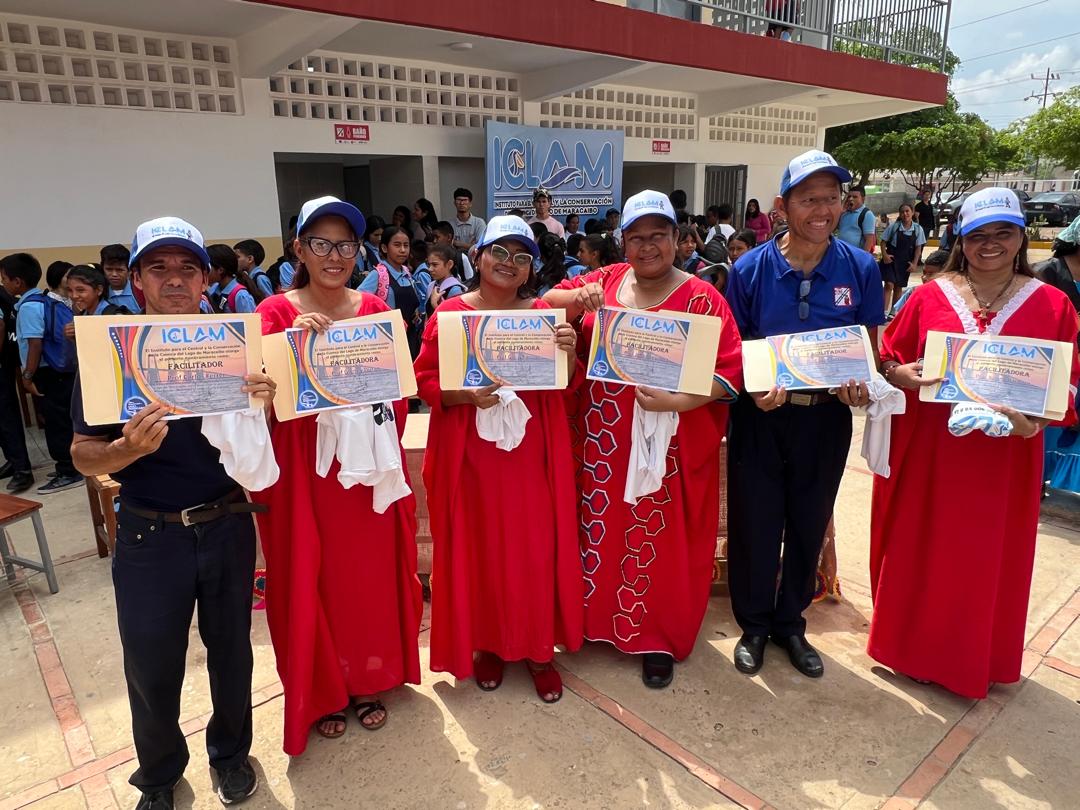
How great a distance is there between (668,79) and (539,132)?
278 centimetres

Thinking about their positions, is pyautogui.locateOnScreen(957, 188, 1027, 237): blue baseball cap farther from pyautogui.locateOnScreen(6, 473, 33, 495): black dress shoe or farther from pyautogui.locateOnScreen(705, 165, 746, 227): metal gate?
pyautogui.locateOnScreen(705, 165, 746, 227): metal gate

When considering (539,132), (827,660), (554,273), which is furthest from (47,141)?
(827,660)

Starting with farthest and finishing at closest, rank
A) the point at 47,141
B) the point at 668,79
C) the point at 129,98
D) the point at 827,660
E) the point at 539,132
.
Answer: the point at 668,79
the point at 539,132
the point at 129,98
the point at 47,141
the point at 827,660

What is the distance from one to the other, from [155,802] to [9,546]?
2636 mm

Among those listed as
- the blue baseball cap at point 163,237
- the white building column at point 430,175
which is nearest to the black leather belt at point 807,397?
the blue baseball cap at point 163,237

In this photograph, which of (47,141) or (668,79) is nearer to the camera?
(47,141)

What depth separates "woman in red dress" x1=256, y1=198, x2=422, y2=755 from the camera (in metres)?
2.48

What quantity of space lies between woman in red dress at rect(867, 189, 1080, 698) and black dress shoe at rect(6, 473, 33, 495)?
6.14m

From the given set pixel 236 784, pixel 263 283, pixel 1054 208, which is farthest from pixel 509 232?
pixel 1054 208

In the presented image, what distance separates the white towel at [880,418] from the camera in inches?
106

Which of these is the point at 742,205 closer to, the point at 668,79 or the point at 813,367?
the point at 668,79

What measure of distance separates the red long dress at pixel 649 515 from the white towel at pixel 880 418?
508 mm

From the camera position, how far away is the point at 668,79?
11.6 metres

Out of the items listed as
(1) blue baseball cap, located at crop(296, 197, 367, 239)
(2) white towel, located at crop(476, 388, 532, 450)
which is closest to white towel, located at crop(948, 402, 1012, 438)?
(2) white towel, located at crop(476, 388, 532, 450)
